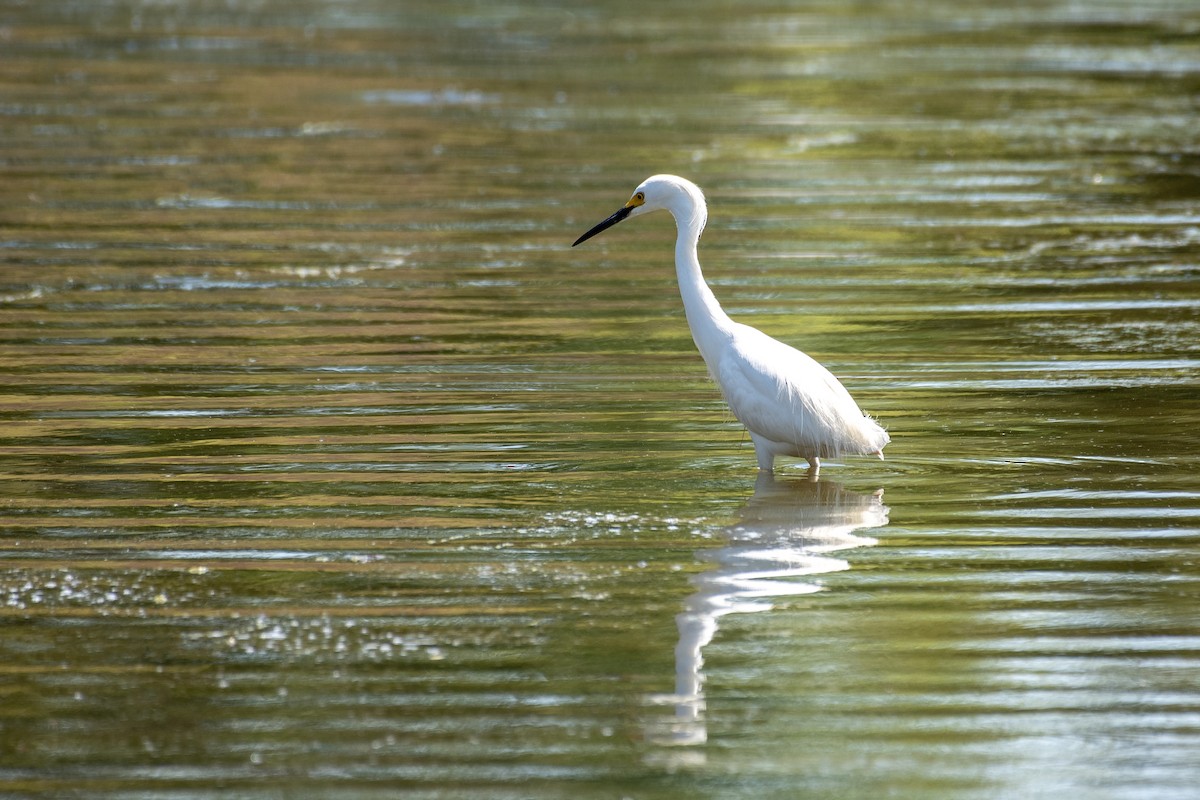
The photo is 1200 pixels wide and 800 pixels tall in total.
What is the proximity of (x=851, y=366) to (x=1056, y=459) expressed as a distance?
1.96 m

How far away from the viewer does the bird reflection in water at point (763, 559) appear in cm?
588

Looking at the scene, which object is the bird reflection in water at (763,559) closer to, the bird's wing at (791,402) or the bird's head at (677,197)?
the bird's wing at (791,402)

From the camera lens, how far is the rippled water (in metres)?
5.61

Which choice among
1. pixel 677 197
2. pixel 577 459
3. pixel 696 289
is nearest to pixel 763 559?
pixel 577 459

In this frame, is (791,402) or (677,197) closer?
(791,402)

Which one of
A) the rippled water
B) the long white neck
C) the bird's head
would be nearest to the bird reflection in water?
the rippled water

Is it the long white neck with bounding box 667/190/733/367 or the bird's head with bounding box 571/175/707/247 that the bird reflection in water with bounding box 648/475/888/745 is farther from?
the bird's head with bounding box 571/175/707/247

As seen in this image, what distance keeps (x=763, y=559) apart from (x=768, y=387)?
1.27 m

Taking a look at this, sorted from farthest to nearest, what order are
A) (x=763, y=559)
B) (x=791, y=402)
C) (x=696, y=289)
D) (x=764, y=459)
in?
(x=696, y=289) → (x=764, y=459) → (x=791, y=402) → (x=763, y=559)

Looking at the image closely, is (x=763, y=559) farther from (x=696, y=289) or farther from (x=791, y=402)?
(x=696, y=289)

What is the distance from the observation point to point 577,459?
8406 millimetres

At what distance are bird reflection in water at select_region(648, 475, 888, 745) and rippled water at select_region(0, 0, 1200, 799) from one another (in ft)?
0.07

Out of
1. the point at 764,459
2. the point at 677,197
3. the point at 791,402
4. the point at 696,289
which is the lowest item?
the point at 764,459

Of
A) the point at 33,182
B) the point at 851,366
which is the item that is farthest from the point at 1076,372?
the point at 33,182
